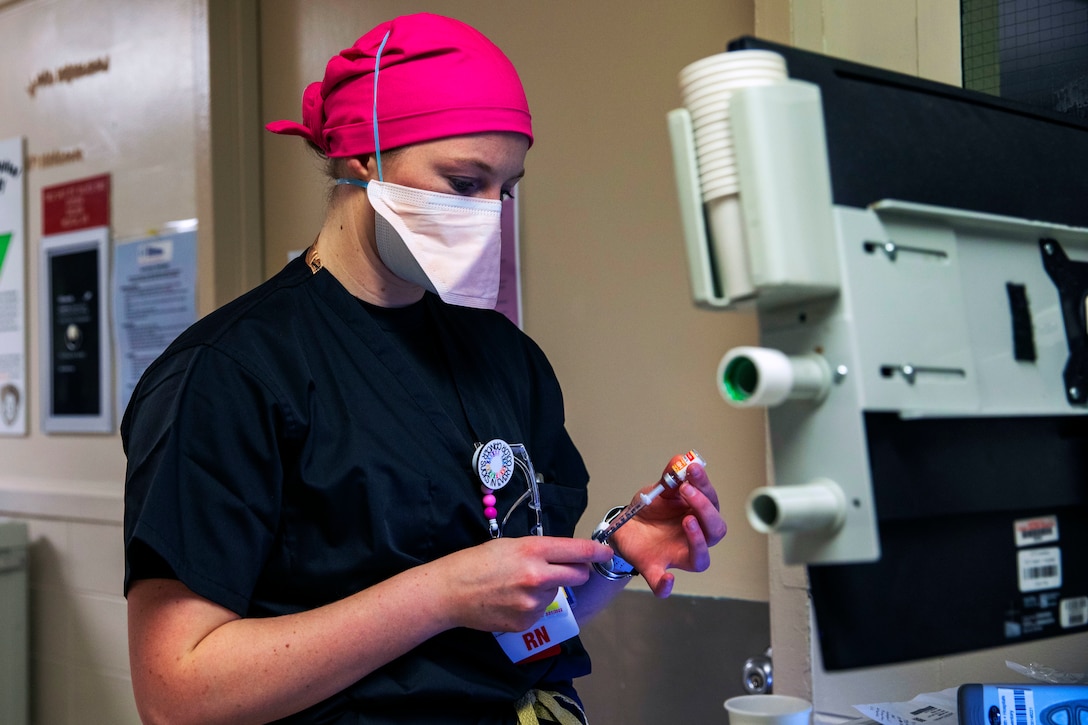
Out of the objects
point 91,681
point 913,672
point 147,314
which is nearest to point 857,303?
point 913,672

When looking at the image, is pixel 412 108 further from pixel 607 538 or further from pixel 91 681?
pixel 91 681

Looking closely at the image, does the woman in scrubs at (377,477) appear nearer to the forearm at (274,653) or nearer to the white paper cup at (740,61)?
the forearm at (274,653)

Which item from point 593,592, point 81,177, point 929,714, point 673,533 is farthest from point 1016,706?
point 81,177

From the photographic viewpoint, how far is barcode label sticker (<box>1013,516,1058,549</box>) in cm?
67

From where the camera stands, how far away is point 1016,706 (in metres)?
0.96

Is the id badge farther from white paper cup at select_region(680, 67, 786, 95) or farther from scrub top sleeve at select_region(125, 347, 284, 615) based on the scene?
white paper cup at select_region(680, 67, 786, 95)

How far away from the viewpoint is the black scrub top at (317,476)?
944mm

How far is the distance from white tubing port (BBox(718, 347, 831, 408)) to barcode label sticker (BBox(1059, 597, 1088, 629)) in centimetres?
27

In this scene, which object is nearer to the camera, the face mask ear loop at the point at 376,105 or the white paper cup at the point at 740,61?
the white paper cup at the point at 740,61

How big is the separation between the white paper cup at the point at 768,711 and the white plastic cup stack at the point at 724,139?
74 cm

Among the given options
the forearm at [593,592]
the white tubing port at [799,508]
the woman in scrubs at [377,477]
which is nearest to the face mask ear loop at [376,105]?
the woman in scrubs at [377,477]

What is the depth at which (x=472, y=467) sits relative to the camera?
1.10 m

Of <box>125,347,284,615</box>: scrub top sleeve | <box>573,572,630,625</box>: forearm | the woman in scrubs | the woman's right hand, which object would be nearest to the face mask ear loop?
the woman in scrubs

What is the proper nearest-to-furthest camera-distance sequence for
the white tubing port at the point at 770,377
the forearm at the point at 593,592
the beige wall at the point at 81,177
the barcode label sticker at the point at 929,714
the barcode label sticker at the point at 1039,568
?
the white tubing port at the point at 770,377, the barcode label sticker at the point at 1039,568, the barcode label sticker at the point at 929,714, the forearm at the point at 593,592, the beige wall at the point at 81,177
